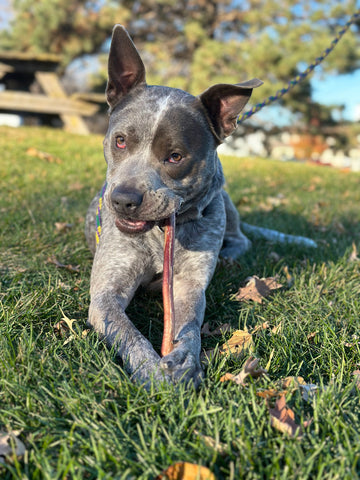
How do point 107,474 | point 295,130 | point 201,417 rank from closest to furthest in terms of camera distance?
point 107,474, point 201,417, point 295,130

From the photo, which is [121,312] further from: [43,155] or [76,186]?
[43,155]

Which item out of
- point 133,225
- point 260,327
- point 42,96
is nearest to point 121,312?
point 133,225

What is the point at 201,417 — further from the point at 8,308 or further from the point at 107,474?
the point at 8,308

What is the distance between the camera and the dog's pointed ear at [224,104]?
2645 mm

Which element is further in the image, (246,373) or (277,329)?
(277,329)

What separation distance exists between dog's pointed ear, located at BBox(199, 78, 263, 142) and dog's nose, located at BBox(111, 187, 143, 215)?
807 mm

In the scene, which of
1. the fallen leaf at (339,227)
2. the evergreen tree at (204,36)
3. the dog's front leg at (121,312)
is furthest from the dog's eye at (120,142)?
the evergreen tree at (204,36)

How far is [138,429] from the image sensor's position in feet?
5.06

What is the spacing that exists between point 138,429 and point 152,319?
3.81ft

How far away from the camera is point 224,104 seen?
9.08ft

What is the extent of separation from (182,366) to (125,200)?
2.90 ft

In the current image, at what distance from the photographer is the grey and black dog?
2.32m

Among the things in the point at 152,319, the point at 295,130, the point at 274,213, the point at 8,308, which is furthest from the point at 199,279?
the point at 295,130

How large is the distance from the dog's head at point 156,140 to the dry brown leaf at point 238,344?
0.76 meters
